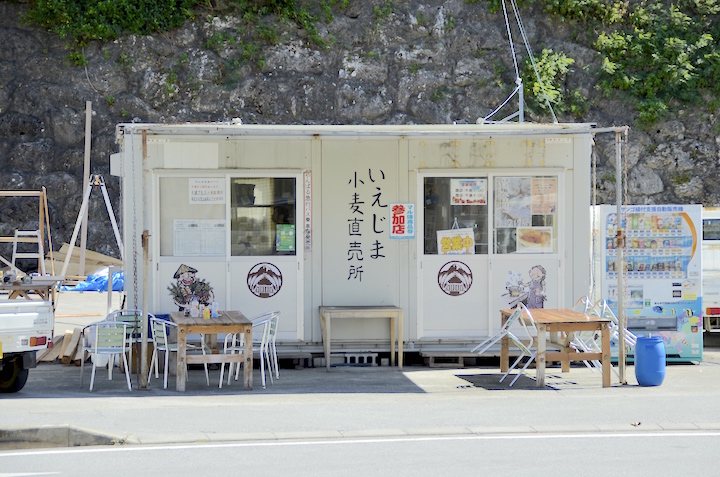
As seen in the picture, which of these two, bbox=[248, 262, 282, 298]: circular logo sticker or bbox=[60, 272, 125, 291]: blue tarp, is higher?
bbox=[248, 262, 282, 298]: circular logo sticker

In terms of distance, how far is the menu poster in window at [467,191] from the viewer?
12.7 meters

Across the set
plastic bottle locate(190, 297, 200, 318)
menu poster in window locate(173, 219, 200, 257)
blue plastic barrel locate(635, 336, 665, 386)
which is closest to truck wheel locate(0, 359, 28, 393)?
plastic bottle locate(190, 297, 200, 318)

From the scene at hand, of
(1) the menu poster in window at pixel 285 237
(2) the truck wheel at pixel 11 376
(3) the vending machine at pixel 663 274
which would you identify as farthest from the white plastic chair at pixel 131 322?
(3) the vending machine at pixel 663 274

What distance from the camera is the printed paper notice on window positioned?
12.4 metres

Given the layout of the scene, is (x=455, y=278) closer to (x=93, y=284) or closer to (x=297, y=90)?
(x=93, y=284)

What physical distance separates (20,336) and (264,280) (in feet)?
11.4

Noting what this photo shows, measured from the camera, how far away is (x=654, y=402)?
9.73 m

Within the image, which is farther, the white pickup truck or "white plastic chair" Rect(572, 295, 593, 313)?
"white plastic chair" Rect(572, 295, 593, 313)

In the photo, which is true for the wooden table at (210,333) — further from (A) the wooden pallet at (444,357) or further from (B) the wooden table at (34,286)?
(B) the wooden table at (34,286)

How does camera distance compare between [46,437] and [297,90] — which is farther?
[297,90]

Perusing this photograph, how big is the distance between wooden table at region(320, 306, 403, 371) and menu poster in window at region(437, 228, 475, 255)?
106 centimetres

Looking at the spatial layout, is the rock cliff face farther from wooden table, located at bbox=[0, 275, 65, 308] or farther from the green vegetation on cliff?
wooden table, located at bbox=[0, 275, 65, 308]

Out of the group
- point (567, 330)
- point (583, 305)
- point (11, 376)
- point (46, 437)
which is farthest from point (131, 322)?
point (583, 305)

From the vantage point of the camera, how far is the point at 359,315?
12016 mm
